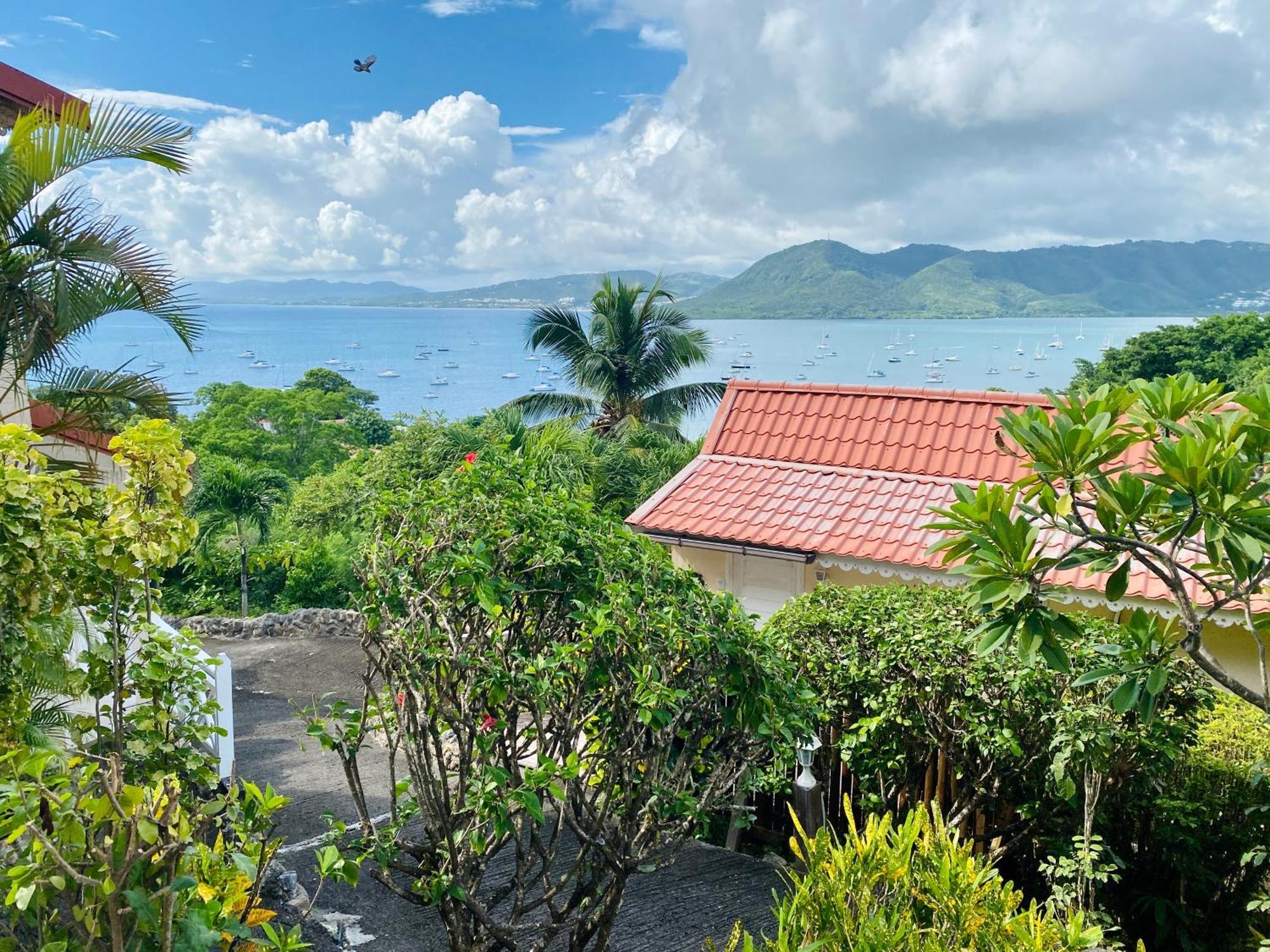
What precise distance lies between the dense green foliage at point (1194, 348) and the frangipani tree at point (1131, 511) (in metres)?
38.7

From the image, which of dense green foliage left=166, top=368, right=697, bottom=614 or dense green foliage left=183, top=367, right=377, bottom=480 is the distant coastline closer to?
dense green foliage left=183, top=367, right=377, bottom=480

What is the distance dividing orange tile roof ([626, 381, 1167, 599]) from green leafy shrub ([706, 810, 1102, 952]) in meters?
5.28

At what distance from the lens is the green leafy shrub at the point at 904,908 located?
3.16 metres

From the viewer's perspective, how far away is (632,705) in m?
3.98

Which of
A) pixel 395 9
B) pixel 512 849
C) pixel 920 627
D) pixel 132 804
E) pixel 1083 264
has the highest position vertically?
pixel 395 9

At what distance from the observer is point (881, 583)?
9.13 metres

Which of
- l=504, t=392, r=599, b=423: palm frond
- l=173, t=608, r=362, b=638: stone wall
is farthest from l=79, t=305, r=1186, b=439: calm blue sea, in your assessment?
l=173, t=608, r=362, b=638: stone wall

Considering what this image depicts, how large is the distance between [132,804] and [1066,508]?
3.26 metres

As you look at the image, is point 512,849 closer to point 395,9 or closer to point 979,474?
point 979,474

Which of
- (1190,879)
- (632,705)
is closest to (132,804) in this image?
(632,705)

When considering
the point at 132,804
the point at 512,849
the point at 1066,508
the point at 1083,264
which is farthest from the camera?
the point at 1083,264

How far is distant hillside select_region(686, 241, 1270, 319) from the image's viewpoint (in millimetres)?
118562

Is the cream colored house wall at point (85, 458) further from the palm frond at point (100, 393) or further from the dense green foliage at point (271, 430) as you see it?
the dense green foliage at point (271, 430)

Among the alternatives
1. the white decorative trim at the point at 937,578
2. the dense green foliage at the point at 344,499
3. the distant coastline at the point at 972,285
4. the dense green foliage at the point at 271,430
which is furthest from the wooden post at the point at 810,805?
the distant coastline at the point at 972,285
